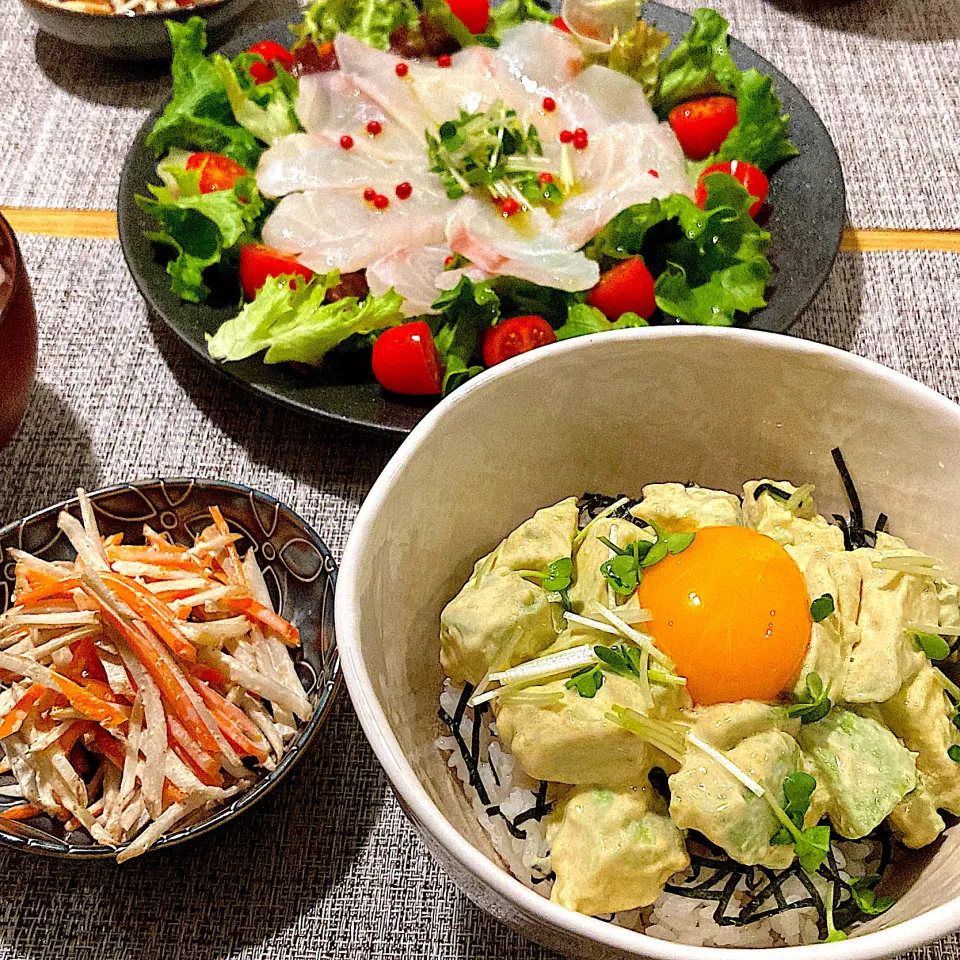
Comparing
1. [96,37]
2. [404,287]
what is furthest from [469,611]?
[96,37]

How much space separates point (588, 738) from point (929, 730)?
0.31 meters

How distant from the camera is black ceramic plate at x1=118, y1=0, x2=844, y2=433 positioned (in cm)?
148

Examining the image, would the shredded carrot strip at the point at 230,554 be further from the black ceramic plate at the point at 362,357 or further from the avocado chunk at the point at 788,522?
the avocado chunk at the point at 788,522

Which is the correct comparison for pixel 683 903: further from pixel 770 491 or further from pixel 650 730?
pixel 770 491

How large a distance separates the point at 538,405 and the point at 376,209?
3.23 ft

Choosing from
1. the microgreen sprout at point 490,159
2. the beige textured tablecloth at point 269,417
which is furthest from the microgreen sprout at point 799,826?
the microgreen sprout at point 490,159

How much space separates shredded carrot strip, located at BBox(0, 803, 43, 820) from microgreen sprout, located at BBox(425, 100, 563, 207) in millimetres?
1278

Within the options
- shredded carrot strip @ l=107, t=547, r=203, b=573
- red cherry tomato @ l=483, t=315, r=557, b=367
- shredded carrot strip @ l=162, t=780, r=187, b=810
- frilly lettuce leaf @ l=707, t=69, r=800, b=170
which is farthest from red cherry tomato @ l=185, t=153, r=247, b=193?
shredded carrot strip @ l=162, t=780, r=187, b=810

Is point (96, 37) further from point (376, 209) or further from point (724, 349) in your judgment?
point (724, 349)

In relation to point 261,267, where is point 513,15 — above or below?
above

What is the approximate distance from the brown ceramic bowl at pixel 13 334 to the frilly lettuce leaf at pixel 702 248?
0.95 m

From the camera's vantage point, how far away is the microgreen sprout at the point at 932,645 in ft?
2.72

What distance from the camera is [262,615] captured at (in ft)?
3.91

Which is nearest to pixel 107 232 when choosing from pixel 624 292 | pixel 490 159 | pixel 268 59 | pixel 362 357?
pixel 268 59
